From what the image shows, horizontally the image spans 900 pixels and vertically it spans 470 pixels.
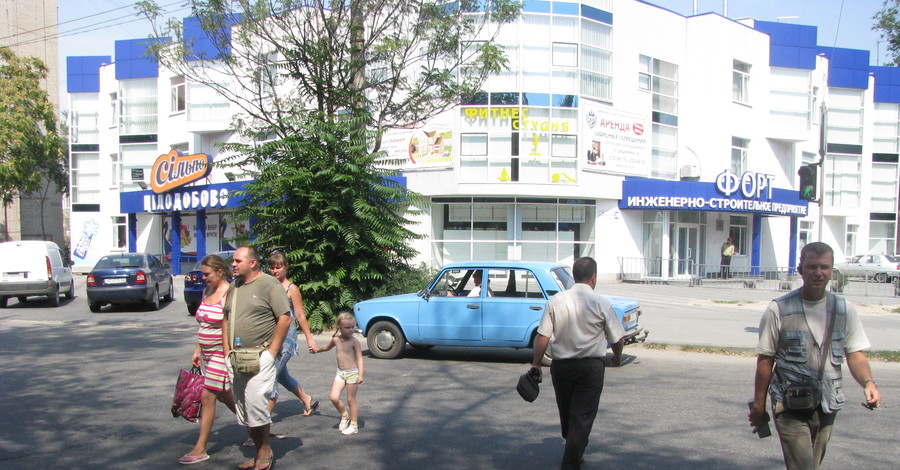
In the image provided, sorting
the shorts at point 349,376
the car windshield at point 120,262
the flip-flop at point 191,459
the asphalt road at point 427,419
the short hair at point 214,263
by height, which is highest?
the short hair at point 214,263

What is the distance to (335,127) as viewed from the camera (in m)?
13.5

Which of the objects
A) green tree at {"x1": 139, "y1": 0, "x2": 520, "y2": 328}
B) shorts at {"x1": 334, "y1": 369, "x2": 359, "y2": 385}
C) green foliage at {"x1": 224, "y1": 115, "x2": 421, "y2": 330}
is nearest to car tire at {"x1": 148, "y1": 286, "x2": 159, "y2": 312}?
green tree at {"x1": 139, "y1": 0, "x2": 520, "y2": 328}

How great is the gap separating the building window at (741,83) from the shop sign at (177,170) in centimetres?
2392

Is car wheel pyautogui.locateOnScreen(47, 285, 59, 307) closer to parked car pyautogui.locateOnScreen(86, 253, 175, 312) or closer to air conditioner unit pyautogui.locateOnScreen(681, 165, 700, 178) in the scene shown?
parked car pyautogui.locateOnScreen(86, 253, 175, 312)

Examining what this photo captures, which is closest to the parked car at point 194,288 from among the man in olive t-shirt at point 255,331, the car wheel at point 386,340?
the car wheel at point 386,340

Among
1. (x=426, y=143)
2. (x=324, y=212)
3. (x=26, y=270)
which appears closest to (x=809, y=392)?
(x=324, y=212)

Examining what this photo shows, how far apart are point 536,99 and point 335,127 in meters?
13.5

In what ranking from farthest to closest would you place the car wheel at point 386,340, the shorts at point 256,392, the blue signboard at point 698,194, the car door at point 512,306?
the blue signboard at point 698,194, the car wheel at point 386,340, the car door at point 512,306, the shorts at point 256,392

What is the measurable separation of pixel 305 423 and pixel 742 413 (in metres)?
4.52

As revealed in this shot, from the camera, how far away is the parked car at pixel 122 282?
17.5m

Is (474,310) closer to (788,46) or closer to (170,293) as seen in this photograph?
(170,293)

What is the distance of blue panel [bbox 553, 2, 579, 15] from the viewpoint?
25636 mm

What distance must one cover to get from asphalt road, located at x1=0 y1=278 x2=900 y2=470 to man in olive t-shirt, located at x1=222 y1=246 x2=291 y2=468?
513 mm

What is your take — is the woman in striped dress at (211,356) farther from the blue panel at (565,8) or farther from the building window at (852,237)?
the building window at (852,237)
